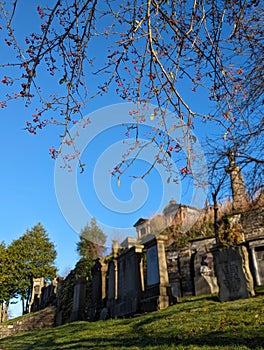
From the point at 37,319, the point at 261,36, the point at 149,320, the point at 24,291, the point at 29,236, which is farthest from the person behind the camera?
the point at 29,236

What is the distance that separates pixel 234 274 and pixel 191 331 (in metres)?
3.41

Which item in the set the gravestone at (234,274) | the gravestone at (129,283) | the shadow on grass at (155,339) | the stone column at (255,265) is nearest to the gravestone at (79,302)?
the gravestone at (129,283)

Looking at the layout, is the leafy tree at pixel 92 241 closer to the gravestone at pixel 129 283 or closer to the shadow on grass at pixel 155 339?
the gravestone at pixel 129 283

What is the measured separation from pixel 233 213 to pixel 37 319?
40.9 ft

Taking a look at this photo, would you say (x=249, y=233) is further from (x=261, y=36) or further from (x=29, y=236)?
(x=29, y=236)

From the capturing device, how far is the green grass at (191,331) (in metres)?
5.56

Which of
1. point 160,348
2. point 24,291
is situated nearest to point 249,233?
point 160,348

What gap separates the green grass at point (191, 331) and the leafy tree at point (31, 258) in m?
27.4

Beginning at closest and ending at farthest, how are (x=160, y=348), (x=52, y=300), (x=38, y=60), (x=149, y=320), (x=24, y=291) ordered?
(x=38, y=60), (x=160, y=348), (x=149, y=320), (x=52, y=300), (x=24, y=291)

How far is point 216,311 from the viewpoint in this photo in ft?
25.5

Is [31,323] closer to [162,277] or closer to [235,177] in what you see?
[162,277]

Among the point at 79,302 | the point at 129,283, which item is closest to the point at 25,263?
the point at 79,302

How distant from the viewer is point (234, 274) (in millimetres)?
9453

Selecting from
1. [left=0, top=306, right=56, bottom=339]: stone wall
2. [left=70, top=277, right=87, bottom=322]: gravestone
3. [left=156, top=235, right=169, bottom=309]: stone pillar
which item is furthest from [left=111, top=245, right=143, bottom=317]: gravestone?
[left=0, top=306, right=56, bottom=339]: stone wall
